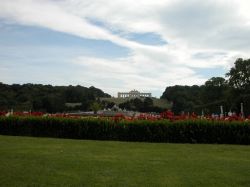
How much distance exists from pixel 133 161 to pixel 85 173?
6.67 ft

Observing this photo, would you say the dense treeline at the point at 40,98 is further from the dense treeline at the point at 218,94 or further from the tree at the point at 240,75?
the tree at the point at 240,75

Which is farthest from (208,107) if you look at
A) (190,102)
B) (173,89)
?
(173,89)

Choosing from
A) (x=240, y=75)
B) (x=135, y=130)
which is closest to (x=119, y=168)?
(x=135, y=130)

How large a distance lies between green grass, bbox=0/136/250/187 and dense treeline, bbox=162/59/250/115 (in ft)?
210

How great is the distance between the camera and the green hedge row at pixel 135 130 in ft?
59.1

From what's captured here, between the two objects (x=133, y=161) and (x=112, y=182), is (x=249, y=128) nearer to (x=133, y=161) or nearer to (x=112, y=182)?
(x=133, y=161)

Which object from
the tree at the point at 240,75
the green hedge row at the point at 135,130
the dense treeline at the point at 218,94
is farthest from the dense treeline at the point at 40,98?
the green hedge row at the point at 135,130

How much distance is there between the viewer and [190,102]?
11638 cm

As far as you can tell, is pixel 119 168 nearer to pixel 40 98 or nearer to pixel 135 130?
pixel 135 130

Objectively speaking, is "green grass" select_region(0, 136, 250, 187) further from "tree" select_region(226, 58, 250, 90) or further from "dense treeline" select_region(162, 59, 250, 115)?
"tree" select_region(226, 58, 250, 90)

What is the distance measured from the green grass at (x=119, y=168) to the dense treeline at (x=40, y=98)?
54369 millimetres

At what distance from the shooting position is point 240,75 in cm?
7750

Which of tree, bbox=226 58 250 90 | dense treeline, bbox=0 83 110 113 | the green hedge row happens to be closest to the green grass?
the green hedge row

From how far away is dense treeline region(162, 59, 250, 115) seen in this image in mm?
76750
